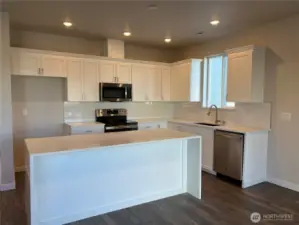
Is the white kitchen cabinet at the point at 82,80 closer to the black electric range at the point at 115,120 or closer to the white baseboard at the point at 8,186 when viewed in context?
the black electric range at the point at 115,120

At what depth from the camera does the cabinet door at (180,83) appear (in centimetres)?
538

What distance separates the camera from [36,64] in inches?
170

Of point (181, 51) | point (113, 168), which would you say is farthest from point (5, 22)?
point (181, 51)

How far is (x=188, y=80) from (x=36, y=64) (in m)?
3.12

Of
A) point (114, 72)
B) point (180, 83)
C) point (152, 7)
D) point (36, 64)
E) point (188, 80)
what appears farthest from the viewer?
point (180, 83)

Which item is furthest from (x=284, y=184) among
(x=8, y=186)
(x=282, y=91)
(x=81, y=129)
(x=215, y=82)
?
(x=8, y=186)

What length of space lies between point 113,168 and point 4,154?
1.97m

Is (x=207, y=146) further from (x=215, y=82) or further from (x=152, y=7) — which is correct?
(x=152, y=7)

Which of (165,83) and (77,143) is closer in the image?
(77,143)

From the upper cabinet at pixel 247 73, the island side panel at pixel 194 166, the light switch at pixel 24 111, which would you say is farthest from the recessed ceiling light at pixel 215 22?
the light switch at pixel 24 111

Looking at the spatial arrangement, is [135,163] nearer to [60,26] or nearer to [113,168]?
[113,168]

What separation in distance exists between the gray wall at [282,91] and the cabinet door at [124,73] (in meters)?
2.60

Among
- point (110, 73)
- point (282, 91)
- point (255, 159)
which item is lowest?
point (255, 159)

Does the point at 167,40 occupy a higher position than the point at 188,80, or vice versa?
the point at 167,40
